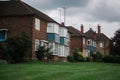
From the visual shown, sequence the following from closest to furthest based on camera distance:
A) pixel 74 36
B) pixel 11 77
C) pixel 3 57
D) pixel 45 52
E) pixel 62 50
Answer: pixel 11 77 < pixel 3 57 < pixel 45 52 < pixel 62 50 < pixel 74 36

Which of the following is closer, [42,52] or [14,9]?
[42,52]

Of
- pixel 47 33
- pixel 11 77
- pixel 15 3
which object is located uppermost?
pixel 15 3

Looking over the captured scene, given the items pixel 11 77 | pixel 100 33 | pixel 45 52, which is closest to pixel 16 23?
pixel 45 52

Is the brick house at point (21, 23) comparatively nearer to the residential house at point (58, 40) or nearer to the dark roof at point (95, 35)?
the residential house at point (58, 40)

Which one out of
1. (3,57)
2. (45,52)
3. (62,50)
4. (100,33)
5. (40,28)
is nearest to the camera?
(3,57)

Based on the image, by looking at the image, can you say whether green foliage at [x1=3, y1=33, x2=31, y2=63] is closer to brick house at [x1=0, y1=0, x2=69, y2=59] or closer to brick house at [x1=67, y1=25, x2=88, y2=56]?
brick house at [x1=0, y1=0, x2=69, y2=59]

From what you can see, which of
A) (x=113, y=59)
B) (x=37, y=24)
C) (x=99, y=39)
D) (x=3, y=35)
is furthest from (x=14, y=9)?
(x=99, y=39)

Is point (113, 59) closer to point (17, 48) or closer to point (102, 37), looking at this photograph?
point (17, 48)

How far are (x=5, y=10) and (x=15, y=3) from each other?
231cm

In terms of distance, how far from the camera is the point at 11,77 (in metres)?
22.5

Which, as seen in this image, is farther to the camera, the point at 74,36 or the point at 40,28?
the point at 74,36

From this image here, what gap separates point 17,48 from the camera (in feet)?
150

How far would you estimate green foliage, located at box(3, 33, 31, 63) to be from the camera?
44469mm

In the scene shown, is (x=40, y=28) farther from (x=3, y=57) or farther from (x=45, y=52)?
(x=3, y=57)
